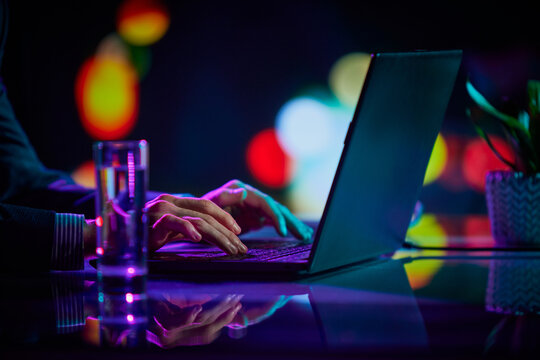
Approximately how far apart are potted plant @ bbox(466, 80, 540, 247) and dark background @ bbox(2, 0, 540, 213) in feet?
7.29

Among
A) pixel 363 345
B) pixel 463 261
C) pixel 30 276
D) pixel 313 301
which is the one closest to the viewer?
pixel 363 345

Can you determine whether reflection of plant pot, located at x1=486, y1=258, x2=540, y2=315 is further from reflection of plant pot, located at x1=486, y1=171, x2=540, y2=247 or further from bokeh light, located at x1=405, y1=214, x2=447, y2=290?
reflection of plant pot, located at x1=486, y1=171, x2=540, y2=247

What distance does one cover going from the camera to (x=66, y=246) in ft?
2.67

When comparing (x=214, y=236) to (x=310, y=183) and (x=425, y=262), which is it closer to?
(x=425, y=262)

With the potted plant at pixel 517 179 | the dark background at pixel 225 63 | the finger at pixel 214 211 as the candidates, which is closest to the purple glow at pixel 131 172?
the finger at pixel 214 211

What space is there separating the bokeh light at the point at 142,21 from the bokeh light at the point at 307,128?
0.93m

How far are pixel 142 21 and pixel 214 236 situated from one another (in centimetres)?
310

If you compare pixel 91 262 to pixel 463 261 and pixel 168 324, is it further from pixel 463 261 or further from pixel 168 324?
pixel 463 261

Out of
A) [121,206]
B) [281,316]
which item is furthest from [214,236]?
[281,316]

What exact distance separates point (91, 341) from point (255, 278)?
32 cm

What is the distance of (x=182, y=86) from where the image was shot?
3592 mm

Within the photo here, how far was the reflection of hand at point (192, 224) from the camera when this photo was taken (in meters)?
0.77

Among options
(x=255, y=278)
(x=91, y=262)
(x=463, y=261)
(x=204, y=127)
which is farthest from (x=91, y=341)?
(x=204, y=127)

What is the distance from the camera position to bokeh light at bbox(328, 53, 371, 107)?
11.3ft
